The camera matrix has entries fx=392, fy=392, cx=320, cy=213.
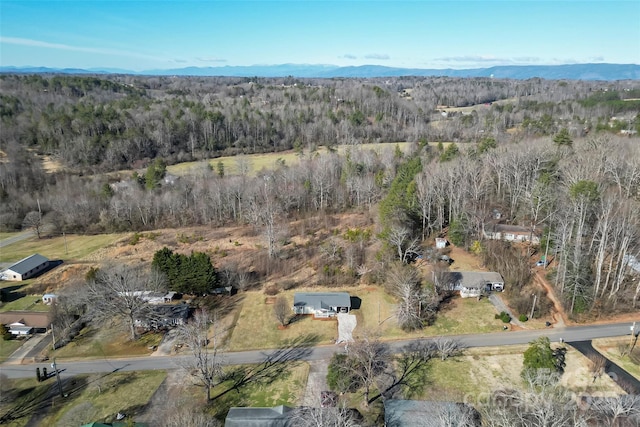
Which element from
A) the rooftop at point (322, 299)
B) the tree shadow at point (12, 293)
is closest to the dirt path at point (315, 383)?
the rooftop at point (322, 299)

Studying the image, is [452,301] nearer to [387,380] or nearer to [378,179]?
[387,380]

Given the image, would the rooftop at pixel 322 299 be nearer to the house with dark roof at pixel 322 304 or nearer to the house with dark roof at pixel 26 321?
the house with dark roof at pixel 322 304

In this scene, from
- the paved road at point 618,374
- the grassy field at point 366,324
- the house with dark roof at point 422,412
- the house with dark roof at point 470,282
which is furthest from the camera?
the house with dark roof at point 470,282

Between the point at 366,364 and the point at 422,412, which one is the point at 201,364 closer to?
the point at 366,364

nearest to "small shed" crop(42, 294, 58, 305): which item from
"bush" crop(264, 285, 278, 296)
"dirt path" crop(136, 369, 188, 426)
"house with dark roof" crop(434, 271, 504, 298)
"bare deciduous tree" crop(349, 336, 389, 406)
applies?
"dirt path" crop(136, 369, 188, 426)

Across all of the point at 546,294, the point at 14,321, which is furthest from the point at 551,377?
the point at 14,321

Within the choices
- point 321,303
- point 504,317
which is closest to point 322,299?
point 321,303

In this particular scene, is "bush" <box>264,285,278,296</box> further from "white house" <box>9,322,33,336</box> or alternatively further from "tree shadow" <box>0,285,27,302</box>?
"tree shadow" <box>0,285,27,302</box>
